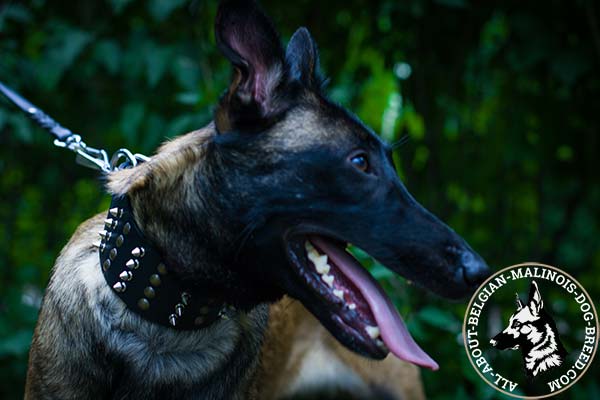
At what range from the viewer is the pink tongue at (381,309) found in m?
2.08

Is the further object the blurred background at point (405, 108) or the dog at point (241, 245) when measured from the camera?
the blurred background at point (405, 108)

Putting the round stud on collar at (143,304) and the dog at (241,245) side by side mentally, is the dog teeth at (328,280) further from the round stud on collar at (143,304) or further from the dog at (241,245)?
the round stud on collar at (143,304)

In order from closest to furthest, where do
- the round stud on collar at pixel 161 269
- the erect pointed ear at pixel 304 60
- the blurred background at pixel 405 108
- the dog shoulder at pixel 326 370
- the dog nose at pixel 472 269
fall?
the dog nose at pixel 472 269, the round stud on collar at pixel 161 269, the erect pointed ear at pixel 304 60, the dog shoulder at pixel 326 370, the blurred background at pixel 405 108

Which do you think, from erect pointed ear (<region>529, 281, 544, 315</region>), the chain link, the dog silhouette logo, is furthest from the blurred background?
the chain link

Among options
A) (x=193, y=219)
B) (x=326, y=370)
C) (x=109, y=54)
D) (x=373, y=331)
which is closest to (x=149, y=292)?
(x=193, y=219)

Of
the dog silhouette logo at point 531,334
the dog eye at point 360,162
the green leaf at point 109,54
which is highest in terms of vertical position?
the dog eye at point 360,162

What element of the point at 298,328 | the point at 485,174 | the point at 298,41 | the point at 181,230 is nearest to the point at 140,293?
the point at 181,230

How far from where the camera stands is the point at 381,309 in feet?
6.95

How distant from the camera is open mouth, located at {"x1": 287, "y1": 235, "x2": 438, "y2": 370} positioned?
6.81 feet

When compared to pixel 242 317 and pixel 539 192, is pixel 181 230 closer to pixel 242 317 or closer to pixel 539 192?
pixel 242 317

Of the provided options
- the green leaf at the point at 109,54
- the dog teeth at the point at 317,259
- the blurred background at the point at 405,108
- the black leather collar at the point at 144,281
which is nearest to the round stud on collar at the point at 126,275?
the black leather collar at the point at 144,281

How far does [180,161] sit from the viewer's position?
2.22 m

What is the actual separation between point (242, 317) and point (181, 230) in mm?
469

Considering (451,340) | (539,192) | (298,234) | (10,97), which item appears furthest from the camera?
(539,192)
